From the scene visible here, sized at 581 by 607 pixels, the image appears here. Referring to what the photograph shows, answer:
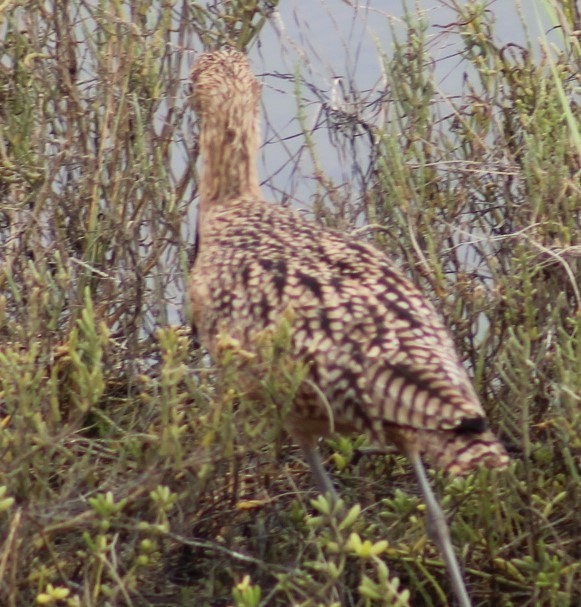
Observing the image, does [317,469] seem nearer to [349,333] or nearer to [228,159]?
[349,333]

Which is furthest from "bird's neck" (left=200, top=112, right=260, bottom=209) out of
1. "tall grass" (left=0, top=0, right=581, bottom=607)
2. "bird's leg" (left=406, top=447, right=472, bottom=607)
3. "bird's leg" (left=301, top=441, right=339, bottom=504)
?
"bird's leg" (left=406, top=447, right=472, bottom=607)

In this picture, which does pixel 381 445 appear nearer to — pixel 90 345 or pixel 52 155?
pixel 90 345

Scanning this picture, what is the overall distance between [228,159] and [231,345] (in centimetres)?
165

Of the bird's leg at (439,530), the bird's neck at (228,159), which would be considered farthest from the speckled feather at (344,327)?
the bird's neck at (228,159)

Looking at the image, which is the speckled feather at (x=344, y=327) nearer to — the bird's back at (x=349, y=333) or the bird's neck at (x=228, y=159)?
the bird's back at (x=349, y=333)

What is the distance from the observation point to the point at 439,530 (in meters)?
4.34

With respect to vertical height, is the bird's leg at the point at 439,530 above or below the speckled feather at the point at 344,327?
below

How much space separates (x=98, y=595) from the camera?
4.07 m

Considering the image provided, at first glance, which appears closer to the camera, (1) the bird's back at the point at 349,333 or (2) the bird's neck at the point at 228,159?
(1) the bird's back at the point at 349,333

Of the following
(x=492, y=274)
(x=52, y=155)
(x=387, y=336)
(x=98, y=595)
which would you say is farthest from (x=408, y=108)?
(x=98, y=595)

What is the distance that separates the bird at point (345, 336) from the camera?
391 centimetres

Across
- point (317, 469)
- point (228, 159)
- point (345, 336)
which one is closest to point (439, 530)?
point (317, 469)

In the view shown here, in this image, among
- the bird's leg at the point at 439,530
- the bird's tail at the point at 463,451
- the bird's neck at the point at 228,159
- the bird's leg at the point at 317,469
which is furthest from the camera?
the bird's neck at the point at 228,159

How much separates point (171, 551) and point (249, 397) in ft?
1.80
